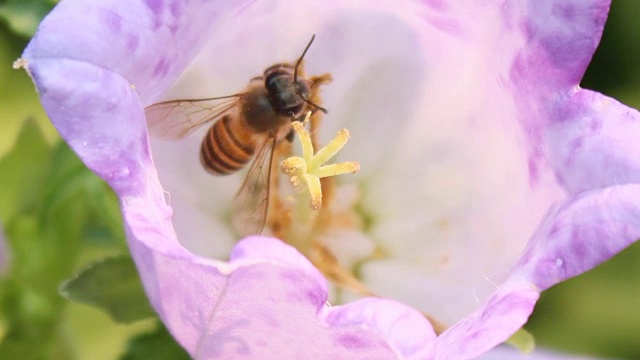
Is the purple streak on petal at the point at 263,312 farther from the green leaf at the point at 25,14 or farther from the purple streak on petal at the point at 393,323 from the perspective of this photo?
the green leaf at the point at 25,14

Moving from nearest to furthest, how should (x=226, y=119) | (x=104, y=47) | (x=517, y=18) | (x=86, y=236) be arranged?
(x=104, y=47) < (x=517, y=18) < (x=226, y=119) < (x=86, y=236)

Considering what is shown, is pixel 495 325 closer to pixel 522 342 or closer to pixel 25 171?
pixel 522 342

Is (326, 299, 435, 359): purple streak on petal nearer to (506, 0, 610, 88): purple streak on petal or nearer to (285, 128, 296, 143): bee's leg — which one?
(506, 0, 610, 88): purple streak on petal

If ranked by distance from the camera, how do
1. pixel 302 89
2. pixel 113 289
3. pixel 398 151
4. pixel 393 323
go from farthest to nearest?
pixel 398 151 → pixel 302 89 → pixel 113 289 → pixel 393 323

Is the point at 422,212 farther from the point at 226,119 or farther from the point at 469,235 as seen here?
the point at 226,119

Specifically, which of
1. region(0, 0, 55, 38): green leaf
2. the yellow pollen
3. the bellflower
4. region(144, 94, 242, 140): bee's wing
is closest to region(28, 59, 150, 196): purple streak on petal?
the bellflower

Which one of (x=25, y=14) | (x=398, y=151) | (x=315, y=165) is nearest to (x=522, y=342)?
(x=315, y=165)

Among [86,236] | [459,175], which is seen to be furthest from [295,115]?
[86,236]
